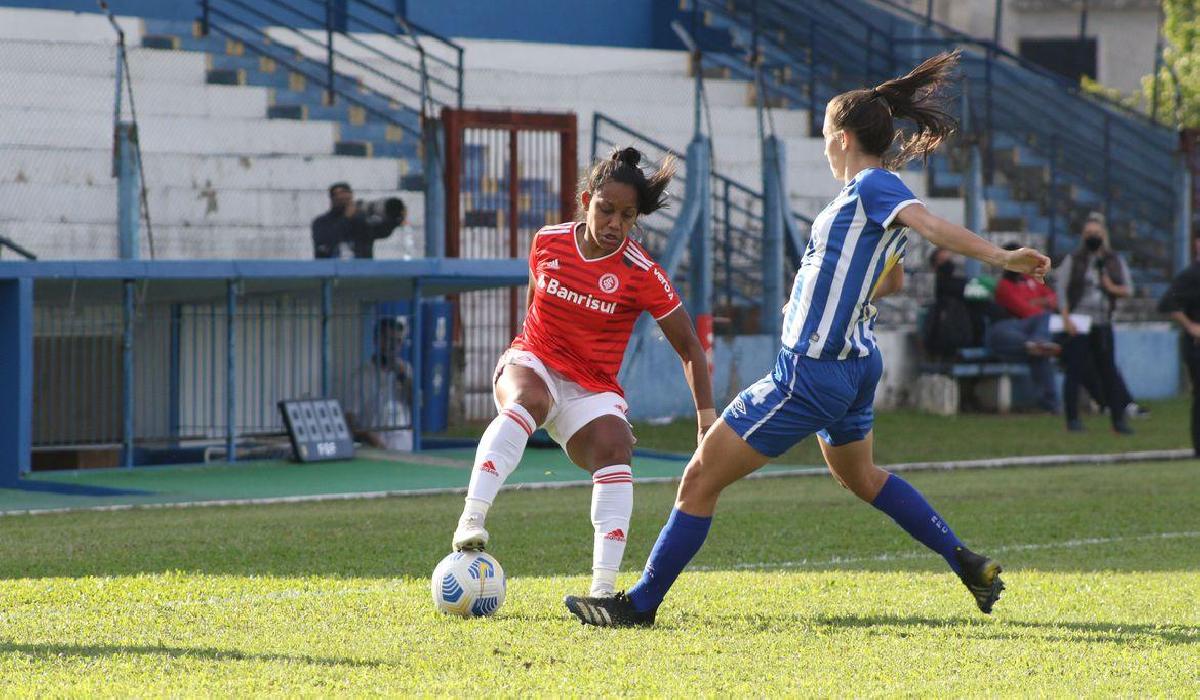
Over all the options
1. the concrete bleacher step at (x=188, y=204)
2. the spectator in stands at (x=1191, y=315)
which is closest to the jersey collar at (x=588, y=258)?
the spectator in stands at (x=1191, y=315)

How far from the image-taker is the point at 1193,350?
49.8 feet

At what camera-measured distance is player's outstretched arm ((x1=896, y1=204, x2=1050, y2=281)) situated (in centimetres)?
559

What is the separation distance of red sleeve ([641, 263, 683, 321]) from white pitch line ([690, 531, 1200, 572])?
5.43 ft

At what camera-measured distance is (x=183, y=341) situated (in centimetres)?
1694

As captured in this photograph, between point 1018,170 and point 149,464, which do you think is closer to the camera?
point 149,464

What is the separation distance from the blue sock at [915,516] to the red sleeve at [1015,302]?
14.9m

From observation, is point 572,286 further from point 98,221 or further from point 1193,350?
point 98,221

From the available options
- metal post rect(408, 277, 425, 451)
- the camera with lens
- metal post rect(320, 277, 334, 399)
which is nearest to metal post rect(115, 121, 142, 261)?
the camera with lens

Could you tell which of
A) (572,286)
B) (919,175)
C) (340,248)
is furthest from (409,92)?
(572,286)

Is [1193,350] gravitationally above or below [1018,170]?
below

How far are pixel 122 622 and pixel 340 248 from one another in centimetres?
1197

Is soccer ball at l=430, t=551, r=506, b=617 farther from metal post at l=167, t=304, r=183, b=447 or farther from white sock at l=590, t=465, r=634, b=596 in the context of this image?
metal post at l=167, t=304, r=183, b=447

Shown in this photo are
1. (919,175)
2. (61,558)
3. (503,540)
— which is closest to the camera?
(61,558)

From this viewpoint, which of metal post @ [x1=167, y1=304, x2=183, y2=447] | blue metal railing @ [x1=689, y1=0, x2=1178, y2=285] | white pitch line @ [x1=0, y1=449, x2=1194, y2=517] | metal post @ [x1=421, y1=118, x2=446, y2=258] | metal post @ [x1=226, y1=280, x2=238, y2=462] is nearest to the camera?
white pitch line @ [x1=0, y1=449, x2=1194, y2=517]
